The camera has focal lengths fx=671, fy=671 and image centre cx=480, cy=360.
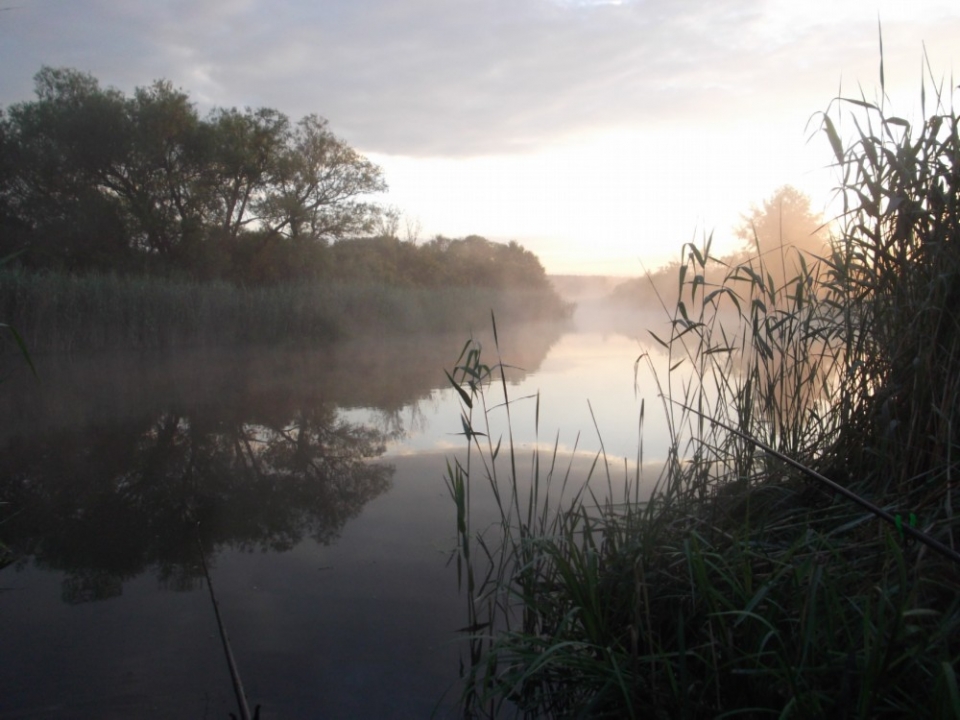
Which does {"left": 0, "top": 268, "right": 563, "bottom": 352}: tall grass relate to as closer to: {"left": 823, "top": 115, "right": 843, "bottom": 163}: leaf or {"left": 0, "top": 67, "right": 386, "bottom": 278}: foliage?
{"left": 0, "top": 67, "right": 386, "bottom": 278}: foliage

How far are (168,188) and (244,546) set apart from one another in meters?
16.5

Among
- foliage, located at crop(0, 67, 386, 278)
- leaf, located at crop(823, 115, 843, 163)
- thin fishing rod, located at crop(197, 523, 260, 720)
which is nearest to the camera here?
thin fishing rod, located at crop(197, 523, 260, 720)

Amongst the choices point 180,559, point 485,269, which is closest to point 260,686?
point 180,559

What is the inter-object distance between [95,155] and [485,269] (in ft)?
50.8

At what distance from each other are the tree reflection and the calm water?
0.01m

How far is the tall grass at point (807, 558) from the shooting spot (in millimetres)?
1289

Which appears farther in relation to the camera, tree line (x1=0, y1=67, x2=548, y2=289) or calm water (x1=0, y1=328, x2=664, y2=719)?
tree line (x1=0, y1=67, x2=548, y2=289)

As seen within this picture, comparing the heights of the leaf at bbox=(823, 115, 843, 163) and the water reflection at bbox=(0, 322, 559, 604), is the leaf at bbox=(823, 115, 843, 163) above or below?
above

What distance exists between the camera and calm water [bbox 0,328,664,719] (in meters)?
1.73

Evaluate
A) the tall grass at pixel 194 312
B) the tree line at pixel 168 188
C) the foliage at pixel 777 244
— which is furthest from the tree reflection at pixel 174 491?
the tree line at pixel 168 188

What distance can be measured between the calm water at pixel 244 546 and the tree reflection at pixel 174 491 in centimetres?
1

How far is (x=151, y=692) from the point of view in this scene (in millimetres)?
1678

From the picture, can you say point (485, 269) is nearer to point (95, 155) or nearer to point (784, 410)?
point (95, 155)

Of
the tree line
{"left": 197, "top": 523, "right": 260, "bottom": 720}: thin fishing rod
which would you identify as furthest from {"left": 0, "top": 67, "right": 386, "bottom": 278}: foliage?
{"left": 197, "top": 523, "right": 260, "bottom": 720}: thin fishing rod
